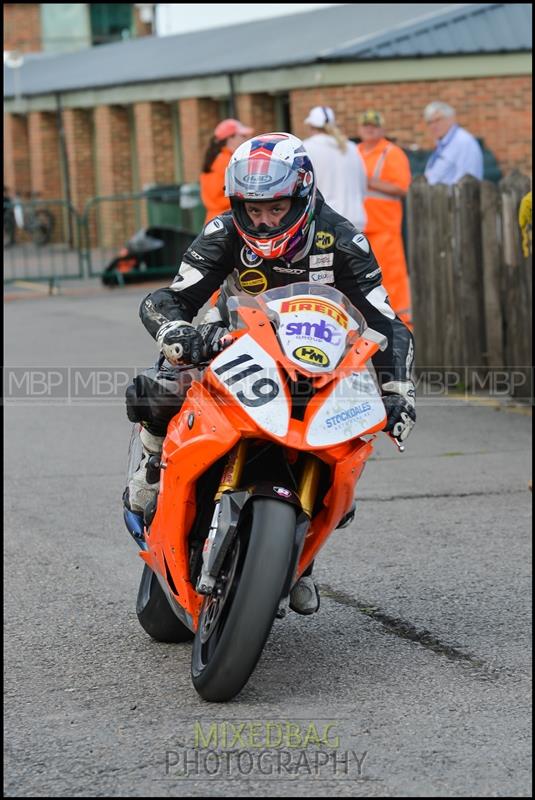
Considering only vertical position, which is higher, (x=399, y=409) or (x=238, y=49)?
(x=238, y=49)

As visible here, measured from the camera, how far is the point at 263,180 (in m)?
4.81

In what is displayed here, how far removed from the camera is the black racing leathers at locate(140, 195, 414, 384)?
16.5 feet

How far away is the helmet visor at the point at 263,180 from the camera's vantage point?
4.80m

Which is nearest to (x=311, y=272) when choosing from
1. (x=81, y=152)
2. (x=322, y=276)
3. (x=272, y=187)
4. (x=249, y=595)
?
(x=322, y=276)

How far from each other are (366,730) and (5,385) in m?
8.74

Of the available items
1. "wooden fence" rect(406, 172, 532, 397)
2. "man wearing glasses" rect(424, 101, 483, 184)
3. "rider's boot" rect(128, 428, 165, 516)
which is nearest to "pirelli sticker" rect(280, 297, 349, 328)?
"rider's boot" rect(128, 428, 165, 516)

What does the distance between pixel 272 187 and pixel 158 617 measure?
1.62 metres

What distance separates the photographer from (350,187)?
11.9 m

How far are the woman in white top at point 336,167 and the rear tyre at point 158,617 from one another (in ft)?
22.1

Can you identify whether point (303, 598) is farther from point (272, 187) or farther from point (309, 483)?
point (272, 187)

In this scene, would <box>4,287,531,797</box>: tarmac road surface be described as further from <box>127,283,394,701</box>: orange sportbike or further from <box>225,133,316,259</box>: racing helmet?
<box>225,133,316,259</box>: racing helmet

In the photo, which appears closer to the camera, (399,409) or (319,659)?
(399,409)

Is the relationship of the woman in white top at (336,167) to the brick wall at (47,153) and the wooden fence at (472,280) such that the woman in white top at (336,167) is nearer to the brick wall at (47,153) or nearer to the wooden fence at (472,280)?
the wooden fence at (472,280)

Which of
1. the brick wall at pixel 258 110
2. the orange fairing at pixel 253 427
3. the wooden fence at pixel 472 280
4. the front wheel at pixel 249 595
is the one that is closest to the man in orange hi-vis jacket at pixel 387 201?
the wooden fence at pixel 472 280
